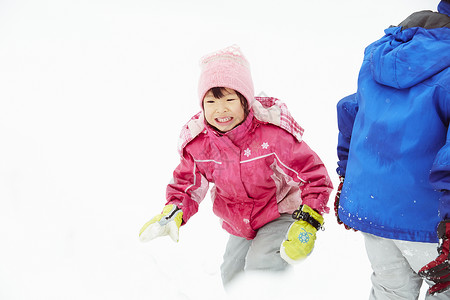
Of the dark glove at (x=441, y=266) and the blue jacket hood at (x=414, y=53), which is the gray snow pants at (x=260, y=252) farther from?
the blue jacket hood at (x=414, y=53)

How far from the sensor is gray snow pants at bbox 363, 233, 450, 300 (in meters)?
1.43

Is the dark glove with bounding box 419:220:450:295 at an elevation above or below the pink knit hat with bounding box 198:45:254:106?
below

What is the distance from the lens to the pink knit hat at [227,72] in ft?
6.00

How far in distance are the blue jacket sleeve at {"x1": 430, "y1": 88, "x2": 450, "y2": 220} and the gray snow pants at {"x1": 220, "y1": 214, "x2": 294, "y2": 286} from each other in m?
0.93

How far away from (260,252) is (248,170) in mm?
449

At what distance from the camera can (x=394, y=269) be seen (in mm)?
1503

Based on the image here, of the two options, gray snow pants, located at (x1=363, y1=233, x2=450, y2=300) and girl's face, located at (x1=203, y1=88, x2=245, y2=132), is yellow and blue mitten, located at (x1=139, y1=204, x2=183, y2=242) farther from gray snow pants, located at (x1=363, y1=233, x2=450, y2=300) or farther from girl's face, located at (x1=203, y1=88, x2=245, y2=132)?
gray snow pants, located at (x1=363, y1=233, x2=450, y2=300)

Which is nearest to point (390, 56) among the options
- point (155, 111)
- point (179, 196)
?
point (179, 196)

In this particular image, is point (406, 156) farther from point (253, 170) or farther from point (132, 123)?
point (132, 123)

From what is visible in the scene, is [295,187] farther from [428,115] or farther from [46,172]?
[46,172]

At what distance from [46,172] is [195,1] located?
20.8 feet

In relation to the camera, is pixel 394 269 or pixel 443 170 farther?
pixel 394 269

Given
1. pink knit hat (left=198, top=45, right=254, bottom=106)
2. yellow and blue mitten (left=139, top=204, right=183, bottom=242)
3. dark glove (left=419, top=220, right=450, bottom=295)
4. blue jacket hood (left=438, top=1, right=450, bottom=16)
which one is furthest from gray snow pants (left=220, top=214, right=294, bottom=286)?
blue jacket hood (left=438, top=1, right=450, bottom=16)

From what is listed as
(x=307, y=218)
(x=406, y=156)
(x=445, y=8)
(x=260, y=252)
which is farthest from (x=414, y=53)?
(x=260, y=252)
